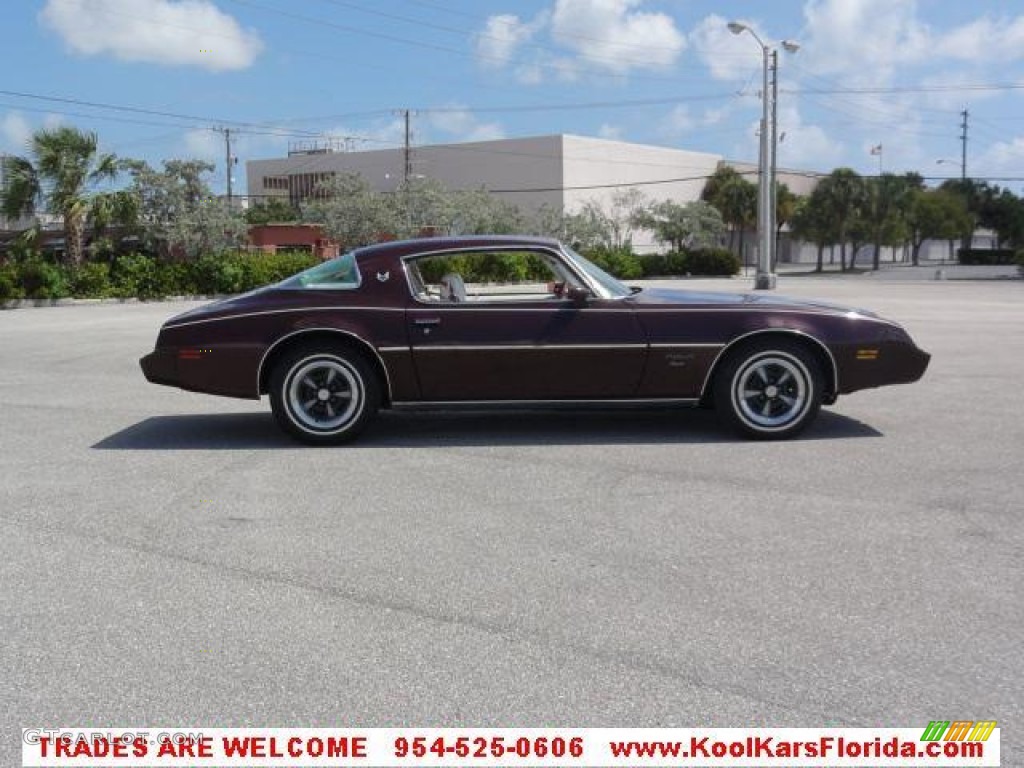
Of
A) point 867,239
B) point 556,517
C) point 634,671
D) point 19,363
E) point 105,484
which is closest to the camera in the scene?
point 634,671

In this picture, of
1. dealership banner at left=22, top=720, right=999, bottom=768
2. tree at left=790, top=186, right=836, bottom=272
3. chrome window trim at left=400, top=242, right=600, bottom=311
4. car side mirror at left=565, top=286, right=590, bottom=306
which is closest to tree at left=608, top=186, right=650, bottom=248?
tree at left=790, top=186, right=836, bottom=272

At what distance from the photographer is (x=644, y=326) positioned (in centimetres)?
727

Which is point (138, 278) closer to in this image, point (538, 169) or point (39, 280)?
point (39, 280)

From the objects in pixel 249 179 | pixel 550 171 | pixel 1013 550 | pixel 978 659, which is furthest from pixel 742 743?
pixel 249 179

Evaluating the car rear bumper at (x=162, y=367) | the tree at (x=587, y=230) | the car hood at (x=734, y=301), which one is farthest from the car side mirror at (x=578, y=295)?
the tree at (x=587, y=230)

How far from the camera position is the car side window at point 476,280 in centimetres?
741

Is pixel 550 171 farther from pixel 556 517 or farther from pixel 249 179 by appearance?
pixel 556 517

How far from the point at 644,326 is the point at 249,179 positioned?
87031 mm

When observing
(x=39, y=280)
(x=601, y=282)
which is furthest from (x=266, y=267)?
(x=601, y=282)

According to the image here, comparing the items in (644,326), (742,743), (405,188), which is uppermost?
(405,188)

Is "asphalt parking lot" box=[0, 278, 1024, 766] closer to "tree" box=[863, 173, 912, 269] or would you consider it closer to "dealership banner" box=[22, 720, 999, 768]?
"dealership banner" box=[22, 720, 999, 768]

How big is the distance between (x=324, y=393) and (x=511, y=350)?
1.35 meters

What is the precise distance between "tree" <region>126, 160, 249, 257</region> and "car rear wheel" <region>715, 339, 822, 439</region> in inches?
1302

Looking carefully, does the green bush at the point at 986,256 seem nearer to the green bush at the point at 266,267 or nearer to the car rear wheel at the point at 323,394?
the green bush at the point at 266,267
